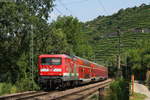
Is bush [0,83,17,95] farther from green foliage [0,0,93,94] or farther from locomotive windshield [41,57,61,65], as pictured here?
locomotive windshield [41,57,61,65]

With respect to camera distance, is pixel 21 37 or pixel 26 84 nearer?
pixel 26 84

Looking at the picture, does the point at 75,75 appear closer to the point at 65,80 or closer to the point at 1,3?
the point at 65,80

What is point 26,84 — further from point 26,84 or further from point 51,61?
point 51,61

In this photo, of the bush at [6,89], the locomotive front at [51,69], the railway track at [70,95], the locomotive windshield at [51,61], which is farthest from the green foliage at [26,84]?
the railway track at [70,95]

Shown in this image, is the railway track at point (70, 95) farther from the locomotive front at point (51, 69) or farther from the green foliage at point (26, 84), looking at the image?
the green foliage at point (26, 84)

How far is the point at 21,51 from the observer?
116 ft

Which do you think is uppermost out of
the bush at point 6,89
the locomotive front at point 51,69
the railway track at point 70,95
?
the locomotive front at point 51,69

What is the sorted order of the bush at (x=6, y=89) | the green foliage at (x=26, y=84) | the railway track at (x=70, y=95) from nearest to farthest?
the railway track at (x=70, y=95)
the bush at (x=6, y=89)
the green foliage at (x=26, y=84)

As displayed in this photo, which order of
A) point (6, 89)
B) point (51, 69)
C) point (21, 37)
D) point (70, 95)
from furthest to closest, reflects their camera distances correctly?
point (21, 37), point (51, 69), point (6, 89), point (70, 95)

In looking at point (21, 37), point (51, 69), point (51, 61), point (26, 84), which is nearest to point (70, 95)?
point (51, 69)

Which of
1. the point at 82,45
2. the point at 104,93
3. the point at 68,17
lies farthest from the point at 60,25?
the point at 104,93

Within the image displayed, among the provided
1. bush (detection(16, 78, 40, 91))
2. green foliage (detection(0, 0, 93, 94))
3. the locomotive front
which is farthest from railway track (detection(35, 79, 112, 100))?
green foliage (detection(0, 0, 93, 94))

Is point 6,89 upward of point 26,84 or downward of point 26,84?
downward

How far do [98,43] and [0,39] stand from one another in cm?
9085
